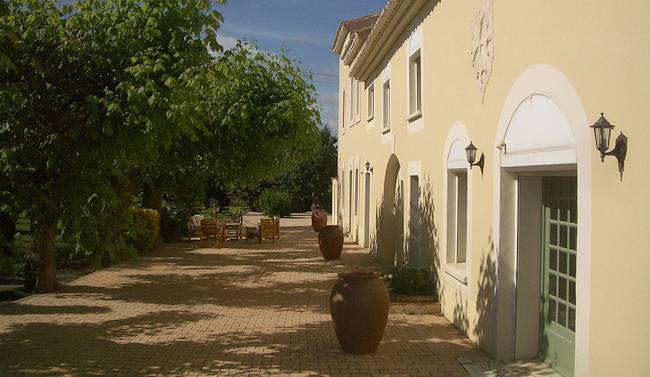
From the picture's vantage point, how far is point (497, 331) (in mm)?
6027

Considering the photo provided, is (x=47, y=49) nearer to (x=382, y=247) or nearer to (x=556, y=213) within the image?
(x=556, y=213)

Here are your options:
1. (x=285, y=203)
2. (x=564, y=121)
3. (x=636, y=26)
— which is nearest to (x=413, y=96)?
(x=564, y=121)

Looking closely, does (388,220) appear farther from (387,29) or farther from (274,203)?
(274,203)

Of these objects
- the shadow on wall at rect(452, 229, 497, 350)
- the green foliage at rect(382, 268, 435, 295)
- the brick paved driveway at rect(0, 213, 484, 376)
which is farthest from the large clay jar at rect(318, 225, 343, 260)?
the shadow on wall at rect(452, 229, 497, 350)

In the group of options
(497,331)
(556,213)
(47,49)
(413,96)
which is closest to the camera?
(556,213)

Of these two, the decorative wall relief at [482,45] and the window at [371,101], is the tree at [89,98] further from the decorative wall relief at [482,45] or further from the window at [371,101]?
the window at [371,101]

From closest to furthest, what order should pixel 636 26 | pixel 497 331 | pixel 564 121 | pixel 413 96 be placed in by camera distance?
1. pixel 636 26
2. pixel 564 121
3. pixel 497 331
4. pixel 413 96

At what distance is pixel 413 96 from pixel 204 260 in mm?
7160

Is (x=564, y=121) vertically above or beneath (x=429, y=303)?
above

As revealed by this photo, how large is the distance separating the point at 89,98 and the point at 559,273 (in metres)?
5.72

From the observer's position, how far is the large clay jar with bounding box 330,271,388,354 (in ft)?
20.7

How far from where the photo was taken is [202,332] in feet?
24.8

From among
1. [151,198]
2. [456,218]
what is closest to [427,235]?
[456,218]

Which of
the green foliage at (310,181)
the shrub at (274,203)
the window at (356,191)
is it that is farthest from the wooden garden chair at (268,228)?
the green foliage at (310,181)
